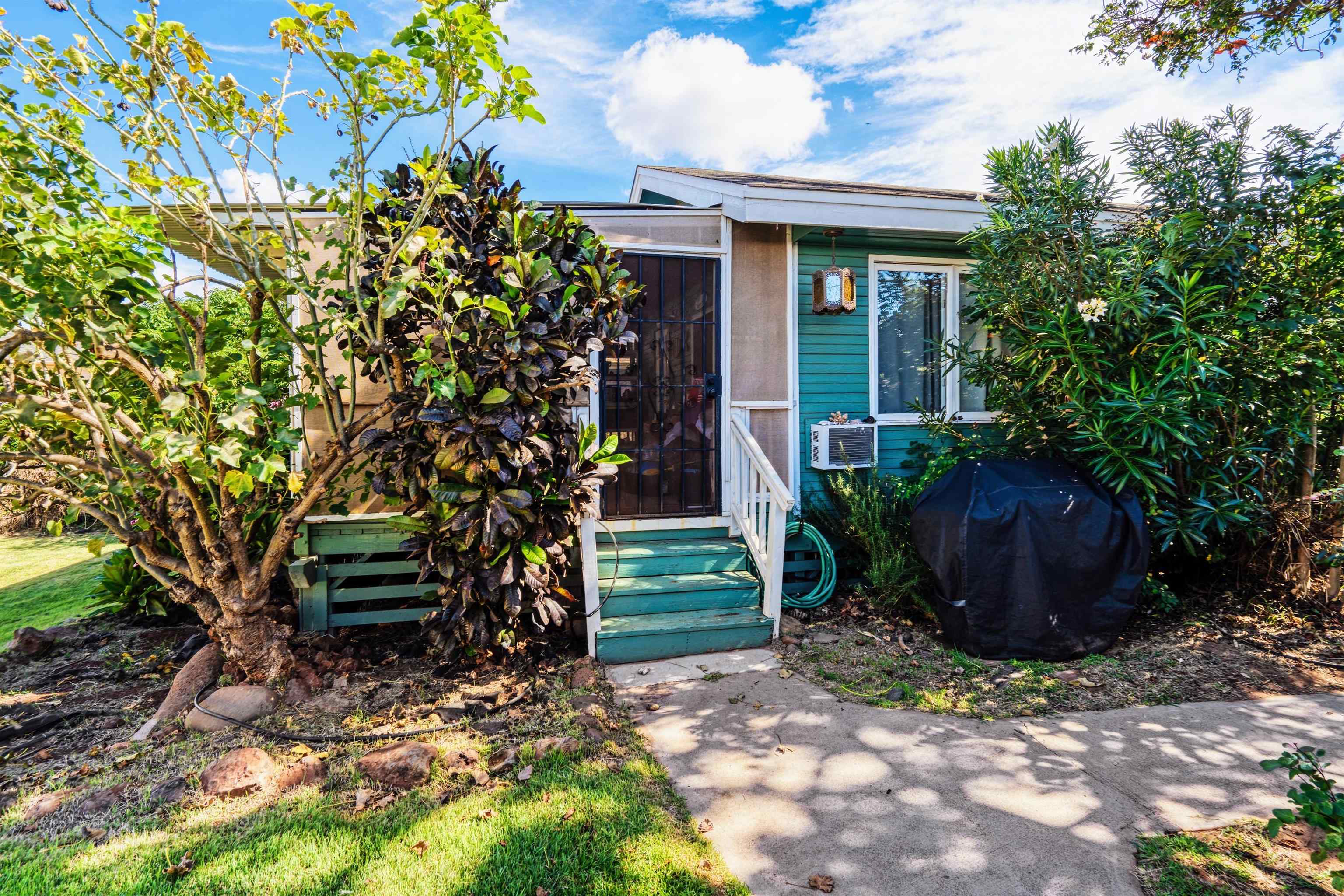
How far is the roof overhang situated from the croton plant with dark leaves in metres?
1.52

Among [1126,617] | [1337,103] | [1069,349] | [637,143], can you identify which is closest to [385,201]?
[1069,349]

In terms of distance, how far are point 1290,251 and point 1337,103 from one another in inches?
59.5

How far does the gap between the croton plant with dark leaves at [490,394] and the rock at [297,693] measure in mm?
650

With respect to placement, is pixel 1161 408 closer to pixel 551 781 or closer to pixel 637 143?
pixel 551 781

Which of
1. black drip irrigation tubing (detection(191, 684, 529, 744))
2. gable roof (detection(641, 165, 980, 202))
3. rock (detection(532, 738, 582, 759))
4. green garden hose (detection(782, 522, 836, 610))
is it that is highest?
gable roof (detection(641, 165, 980, 202))

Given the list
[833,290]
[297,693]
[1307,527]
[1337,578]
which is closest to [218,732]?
[297,693]

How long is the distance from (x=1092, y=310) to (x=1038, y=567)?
1.63m

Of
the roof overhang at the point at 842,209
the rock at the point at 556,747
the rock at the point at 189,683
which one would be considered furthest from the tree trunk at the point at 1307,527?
the rock at the point at 189,683

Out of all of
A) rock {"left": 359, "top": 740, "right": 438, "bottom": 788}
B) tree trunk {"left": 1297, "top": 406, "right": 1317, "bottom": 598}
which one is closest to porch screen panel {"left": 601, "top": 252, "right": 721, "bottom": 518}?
rock {"left": 359, "top": 740, "right": 438, "bottom": 788}

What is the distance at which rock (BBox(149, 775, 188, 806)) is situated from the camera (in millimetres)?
2316

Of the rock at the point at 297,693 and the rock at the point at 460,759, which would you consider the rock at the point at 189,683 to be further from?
the rock at the point at 460,759

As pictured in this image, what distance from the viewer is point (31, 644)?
3869mm

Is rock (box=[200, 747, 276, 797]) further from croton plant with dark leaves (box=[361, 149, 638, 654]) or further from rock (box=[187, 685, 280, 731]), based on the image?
croton plant with dark leaves (box=[361, 149, 638, 654])

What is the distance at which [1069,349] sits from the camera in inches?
155
